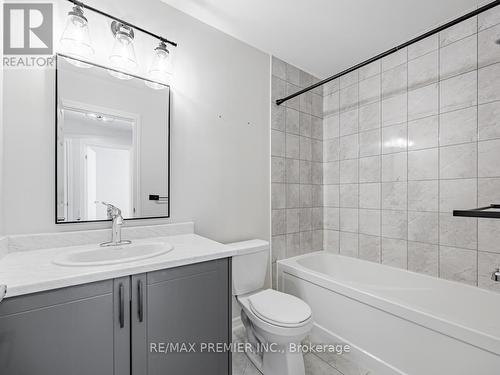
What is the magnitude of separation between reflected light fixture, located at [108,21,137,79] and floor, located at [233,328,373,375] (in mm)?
2038

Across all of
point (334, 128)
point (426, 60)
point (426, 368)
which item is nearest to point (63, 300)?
point (426, 368)

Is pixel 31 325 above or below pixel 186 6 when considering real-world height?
below

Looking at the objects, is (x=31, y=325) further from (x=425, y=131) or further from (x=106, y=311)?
(x=425, y=131)

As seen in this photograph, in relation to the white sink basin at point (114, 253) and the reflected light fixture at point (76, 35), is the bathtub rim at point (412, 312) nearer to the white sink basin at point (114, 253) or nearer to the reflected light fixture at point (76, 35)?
the white sink basin at point (114, 253)

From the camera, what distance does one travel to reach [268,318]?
1.38 meters

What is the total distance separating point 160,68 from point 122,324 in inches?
57.4

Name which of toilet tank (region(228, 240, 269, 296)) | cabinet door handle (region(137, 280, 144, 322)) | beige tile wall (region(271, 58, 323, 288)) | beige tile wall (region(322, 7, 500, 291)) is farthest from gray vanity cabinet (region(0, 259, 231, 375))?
beige tile wall (region(322, 7, 500, 291))

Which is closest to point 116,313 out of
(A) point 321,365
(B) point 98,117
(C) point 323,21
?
(B) point 98,117

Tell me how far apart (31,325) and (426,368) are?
1885 mm

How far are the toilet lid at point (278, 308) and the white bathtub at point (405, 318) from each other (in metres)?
0.39

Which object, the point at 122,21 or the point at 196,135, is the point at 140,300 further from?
the point at 122,21

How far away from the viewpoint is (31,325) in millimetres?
789

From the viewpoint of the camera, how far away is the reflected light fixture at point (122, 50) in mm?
1363

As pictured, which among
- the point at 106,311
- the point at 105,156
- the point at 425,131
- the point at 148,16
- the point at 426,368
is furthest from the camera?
the point at 425,131
